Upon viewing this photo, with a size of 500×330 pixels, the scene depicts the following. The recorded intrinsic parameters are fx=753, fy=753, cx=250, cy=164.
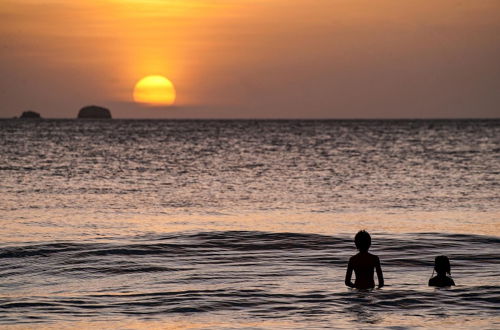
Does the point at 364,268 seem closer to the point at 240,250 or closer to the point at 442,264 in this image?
the point at 442,264

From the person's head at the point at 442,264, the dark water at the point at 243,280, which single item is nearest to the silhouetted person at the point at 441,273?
the person's head at the point at 442,264

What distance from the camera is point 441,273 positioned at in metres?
14.1

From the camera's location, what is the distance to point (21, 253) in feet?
61.3

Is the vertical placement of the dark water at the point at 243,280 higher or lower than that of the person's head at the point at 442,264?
lower

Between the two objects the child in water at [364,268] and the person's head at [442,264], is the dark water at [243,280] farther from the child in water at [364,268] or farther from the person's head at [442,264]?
the person's head at [442,264]

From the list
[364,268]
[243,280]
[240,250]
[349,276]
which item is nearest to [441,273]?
[364,268]

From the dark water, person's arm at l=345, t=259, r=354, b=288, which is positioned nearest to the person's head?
the dark water

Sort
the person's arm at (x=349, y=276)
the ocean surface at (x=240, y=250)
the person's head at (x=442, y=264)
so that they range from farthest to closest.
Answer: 1. the person's arm at (x=349, y=276)
2. the person's head at (x=442, y=264)
3. the ocean surface at (x=240, y=250)

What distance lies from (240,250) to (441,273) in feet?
21.6

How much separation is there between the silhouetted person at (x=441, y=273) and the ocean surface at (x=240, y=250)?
0.17m

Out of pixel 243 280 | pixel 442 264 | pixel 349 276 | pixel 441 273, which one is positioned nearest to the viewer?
pixel 442 264

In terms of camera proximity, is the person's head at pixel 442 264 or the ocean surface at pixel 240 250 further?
the person's head at pixel 442 264

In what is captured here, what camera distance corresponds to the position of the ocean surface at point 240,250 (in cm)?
1252

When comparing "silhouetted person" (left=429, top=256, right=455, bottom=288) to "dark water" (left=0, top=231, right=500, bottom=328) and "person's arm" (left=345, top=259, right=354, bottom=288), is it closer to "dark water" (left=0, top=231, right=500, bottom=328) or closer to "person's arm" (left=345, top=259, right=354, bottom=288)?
"dark water" (left=0, top=231, right=500, bottom=328)
